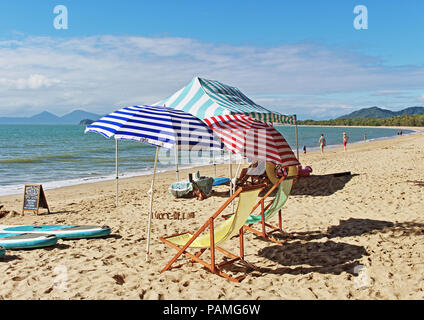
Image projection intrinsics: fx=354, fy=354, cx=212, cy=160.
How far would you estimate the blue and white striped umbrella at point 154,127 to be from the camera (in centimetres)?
371

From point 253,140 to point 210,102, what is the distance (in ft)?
10.6

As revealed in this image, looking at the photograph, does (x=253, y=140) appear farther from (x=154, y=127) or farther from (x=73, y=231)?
(x=73, y=231)

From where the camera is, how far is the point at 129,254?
4523 mm

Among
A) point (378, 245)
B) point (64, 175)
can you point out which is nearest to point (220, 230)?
point (378, 245)

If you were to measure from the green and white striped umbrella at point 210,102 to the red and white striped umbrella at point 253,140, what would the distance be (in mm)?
2086

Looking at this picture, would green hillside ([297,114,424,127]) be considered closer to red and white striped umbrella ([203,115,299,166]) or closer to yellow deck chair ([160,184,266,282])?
red and white striped umbrella ([203,115,299,166])

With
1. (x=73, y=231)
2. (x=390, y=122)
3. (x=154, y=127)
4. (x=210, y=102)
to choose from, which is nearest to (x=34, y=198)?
(x=73, y=231)

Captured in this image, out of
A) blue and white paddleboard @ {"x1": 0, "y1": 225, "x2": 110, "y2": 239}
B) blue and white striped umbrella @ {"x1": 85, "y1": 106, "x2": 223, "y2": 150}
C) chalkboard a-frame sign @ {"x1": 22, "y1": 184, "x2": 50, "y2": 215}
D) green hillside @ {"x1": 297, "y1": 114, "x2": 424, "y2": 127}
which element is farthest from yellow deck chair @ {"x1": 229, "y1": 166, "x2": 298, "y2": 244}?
green hillside @ {"x1": 297, "y1": 114, "x2": 424, "y2": 127}

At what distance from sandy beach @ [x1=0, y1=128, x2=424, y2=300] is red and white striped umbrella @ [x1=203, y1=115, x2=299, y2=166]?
124cm

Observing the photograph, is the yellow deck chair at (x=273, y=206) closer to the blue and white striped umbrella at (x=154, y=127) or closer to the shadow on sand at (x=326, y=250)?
the shadow on sand at (x=326, y=250)

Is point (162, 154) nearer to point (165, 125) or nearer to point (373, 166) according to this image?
point (373, 166)

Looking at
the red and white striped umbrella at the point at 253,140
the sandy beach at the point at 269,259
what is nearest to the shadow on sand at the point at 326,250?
the sandy beach at the point at 269,259

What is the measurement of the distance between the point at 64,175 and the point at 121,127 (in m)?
15.1
